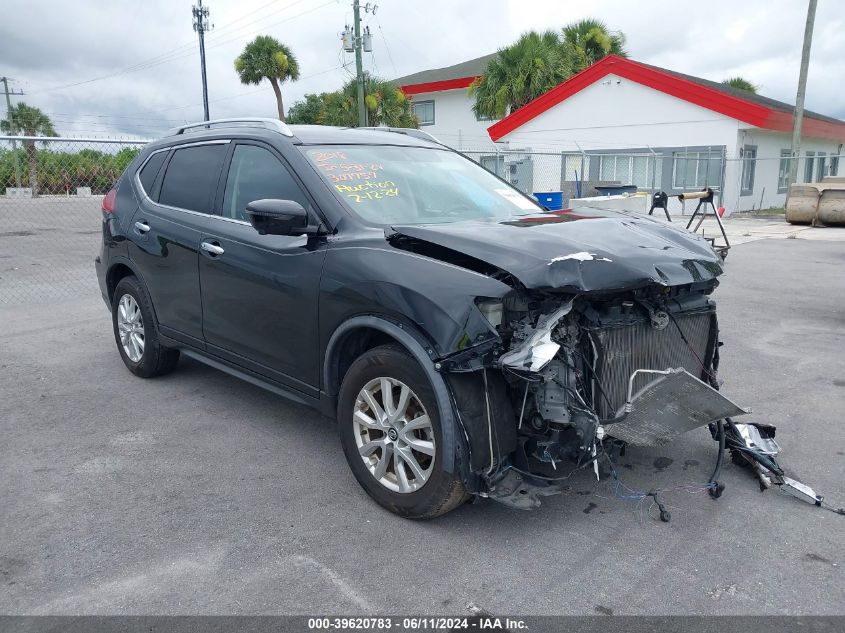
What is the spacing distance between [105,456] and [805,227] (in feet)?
65.5

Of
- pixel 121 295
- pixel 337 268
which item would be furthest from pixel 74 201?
pixel 337 268

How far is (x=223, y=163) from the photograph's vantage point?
15.0 feet

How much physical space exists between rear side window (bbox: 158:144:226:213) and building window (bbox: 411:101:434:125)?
1450 inches

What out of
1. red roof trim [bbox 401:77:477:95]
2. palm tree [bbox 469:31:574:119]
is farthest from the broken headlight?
red roof trim [bbox 401:77:477:95]

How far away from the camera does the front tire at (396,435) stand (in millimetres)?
3168

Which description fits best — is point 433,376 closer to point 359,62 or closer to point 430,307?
point 430,307

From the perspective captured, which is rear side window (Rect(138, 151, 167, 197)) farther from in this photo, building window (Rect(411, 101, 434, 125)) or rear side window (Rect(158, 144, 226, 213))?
building window (Rect(411, 101, 434, 125))

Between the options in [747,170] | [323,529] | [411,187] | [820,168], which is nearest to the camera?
[323,529]

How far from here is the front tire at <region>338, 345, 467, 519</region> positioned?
125 inches

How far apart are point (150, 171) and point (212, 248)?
141 cm

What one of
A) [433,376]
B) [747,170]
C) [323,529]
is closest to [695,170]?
[747,170]

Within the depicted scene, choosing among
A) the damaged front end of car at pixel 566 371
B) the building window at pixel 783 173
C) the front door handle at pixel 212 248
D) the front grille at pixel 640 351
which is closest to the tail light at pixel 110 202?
the front door handle at pixel 212 248

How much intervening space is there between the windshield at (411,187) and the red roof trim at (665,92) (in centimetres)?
2165

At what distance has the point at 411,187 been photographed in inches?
167
